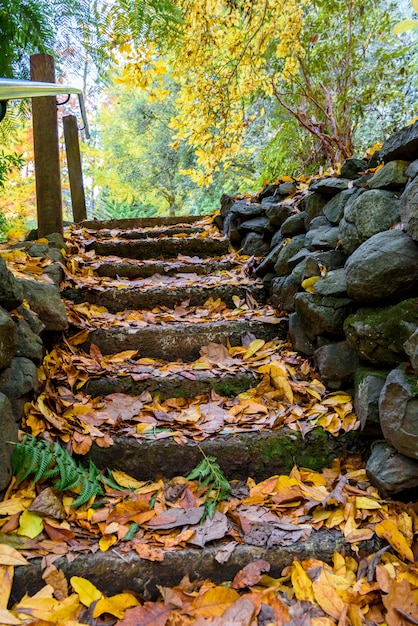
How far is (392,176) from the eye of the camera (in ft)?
6.24

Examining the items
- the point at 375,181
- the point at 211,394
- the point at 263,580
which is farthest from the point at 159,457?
the point at 375,181

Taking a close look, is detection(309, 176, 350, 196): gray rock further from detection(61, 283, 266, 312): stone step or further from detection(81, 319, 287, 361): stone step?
detection(81, 319, 287, 361): stone step

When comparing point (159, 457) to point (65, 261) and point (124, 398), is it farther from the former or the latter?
point (65, 261)

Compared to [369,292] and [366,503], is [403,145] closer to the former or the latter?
[369,292]

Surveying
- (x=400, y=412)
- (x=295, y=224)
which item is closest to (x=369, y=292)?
(x=400, y=412)

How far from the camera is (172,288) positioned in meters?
2.85

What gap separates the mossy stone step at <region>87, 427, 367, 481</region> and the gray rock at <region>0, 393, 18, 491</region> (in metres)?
0.33

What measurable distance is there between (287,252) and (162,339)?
94 cm

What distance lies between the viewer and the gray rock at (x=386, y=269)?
5.41ft

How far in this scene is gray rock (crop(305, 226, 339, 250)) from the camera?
7.45 feet

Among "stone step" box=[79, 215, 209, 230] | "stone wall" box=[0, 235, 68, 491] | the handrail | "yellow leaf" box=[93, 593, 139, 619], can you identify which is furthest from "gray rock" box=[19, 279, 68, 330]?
"stone step" box=[79, 215, 209, 230]

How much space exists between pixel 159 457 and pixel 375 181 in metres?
1.55

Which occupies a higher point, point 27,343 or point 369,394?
point 27,343

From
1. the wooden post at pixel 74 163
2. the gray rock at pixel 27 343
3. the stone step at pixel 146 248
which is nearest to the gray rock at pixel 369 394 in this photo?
the gray rock at pixel 27 343
